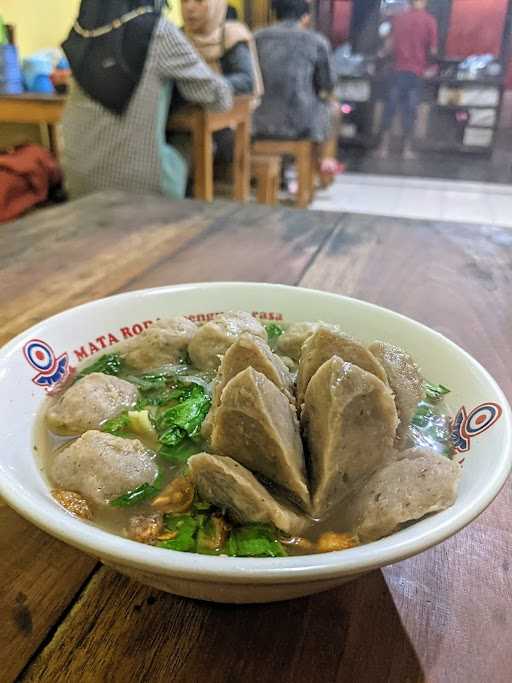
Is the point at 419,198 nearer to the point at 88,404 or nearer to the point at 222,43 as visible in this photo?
the point at 222,43

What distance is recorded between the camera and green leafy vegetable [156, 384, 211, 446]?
76 cm

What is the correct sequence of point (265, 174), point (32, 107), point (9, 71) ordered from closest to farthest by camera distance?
1. point (32, 107)
2. point (9, 71)
3. point (265, 174)

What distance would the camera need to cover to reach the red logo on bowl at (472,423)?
64 centimetres

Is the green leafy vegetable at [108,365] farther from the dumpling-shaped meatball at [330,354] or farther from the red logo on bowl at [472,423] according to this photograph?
the red logo on bowl at [472,423]

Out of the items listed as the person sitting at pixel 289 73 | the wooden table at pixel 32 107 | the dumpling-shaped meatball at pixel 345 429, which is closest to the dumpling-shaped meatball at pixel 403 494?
the dumpling-shaped meatball at pixel 345 429

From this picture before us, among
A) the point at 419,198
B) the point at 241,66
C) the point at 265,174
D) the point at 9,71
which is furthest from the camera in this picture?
the point at 419,198

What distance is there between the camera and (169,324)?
920 millimetres

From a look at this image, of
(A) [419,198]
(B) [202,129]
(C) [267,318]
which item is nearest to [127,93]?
(B) [202,129]

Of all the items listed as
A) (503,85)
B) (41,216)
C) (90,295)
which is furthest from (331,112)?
(90,295)

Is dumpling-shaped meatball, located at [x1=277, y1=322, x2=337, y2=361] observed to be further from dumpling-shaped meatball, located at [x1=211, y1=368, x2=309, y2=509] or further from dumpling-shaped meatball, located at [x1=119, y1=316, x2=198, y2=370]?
dumpling-shaped meatball, located at [x1=211, y1=368, x2=309, y2=509]

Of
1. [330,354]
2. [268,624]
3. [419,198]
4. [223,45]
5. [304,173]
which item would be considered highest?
[223,45]

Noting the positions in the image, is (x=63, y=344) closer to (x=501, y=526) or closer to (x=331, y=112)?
(x=501, y=526)

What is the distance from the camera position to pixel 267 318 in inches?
39.6

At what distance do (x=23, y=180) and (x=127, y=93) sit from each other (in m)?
0.91
